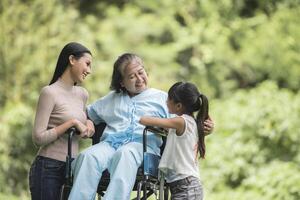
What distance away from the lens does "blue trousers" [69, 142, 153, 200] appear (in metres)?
3.60

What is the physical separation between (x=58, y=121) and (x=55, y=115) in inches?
1.3

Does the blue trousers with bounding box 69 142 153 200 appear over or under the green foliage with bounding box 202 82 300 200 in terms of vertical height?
under

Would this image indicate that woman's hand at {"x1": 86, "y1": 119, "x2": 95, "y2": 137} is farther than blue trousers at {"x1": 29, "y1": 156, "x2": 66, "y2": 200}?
Yes

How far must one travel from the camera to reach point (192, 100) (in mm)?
3754

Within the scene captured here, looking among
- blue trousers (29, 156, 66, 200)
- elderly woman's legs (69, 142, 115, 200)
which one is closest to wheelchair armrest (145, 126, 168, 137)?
elderly woman's legs (69, 142, 115, 200)

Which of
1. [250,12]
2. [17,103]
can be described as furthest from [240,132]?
[250,12]

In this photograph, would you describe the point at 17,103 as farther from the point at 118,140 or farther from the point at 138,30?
the point at 118,140

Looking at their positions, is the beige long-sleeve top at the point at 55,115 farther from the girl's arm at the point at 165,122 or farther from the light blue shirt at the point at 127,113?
the girl's arm at the point at 165,122

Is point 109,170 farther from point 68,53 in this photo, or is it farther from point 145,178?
point 68,53

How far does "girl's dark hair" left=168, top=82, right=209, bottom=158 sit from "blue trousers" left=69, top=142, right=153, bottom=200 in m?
0.30

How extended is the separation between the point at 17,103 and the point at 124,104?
5.43 meters

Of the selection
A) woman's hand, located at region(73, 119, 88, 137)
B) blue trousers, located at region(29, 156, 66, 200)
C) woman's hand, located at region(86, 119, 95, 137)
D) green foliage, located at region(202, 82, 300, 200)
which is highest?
green foliage, located at region(202, 82, 300, 200)

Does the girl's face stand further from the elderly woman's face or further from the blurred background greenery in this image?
the blurred background greenery

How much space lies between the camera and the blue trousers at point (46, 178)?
383cm
